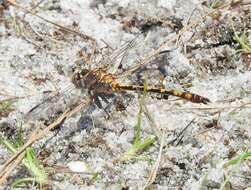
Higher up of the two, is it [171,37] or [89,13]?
Answer: [89,13]

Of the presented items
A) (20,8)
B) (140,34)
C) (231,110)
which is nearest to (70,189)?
(231,110)

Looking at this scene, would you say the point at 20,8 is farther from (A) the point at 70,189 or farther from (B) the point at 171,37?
(A) the point at 70,189

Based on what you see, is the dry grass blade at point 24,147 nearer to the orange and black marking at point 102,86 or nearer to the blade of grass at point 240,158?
the orange and black marking at point 102,86

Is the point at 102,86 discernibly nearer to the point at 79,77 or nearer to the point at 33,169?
the point at 79,77

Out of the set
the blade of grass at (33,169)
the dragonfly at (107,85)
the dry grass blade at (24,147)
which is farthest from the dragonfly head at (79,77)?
the blade of grass at (33,169)

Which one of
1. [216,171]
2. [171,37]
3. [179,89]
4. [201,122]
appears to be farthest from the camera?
[171,37]

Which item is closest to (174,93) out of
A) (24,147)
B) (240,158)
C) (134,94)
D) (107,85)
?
(134,94)
